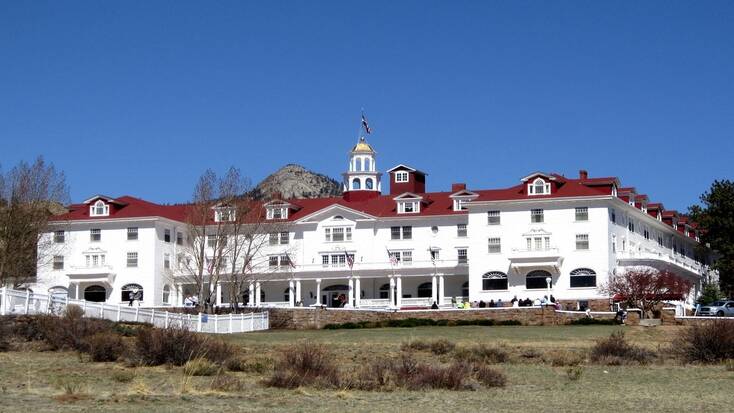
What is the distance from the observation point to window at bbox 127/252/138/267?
87.0m

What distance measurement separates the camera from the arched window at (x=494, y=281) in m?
79.3

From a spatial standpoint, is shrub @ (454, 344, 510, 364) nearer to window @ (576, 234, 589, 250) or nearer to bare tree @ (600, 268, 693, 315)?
bare tree @ (600, 268, 693, 315)

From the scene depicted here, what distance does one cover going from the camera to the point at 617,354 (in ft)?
105

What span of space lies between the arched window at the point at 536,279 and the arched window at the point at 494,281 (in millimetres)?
1644

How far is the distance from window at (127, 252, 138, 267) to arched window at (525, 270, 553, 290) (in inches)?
1194

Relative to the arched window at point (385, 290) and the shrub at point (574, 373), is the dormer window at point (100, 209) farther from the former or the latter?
the shrub at point (574, 373)

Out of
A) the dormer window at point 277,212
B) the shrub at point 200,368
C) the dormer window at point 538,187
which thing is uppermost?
the dormer window at point 538,187

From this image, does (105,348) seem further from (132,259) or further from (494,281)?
(132,259)

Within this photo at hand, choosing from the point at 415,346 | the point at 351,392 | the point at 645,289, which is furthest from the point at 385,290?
the point at 351,392

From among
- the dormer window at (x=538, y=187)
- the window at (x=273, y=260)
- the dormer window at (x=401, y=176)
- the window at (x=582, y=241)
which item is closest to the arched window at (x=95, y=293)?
the window at (x=273, y=260)

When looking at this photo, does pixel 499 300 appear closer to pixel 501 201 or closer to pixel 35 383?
pixel 501 201

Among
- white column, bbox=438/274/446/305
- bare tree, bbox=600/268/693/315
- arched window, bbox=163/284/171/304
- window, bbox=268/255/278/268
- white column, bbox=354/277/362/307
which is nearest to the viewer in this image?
bare tree, bbox=600/268/693/315

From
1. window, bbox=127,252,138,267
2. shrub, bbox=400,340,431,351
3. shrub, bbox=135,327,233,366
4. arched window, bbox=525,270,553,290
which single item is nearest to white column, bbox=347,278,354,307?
arched window, bbox=525,270,553,290

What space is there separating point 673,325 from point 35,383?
32.1 metres
